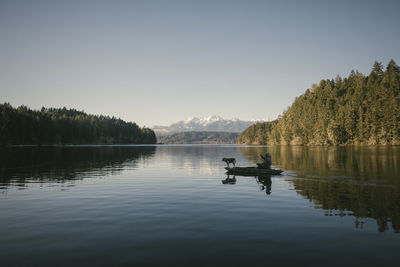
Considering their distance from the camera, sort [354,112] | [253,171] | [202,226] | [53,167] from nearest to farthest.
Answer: [202,226]
[253,171]
[53,167]
[354,112]

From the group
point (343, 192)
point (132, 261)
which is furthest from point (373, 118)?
point (132, 261)

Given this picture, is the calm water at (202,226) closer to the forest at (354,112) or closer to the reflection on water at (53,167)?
the reflection on water at (53,167)

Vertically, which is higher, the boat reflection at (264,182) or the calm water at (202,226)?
the calm water at (202,226)

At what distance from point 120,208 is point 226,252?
9883 millimetres

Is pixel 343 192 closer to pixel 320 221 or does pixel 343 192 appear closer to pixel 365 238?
pixel 320 221

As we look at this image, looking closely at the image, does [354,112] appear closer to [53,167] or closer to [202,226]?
[53,167]

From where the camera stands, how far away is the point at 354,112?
146 metres

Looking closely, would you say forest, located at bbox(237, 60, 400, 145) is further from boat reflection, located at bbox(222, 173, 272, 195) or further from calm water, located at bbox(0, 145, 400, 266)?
calm water, located at bbox(0, 145, 400, 266)

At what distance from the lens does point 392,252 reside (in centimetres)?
1033

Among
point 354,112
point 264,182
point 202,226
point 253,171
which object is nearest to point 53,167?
point 253,171

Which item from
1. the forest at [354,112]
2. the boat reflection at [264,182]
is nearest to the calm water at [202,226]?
the boat reflection at [264,182]

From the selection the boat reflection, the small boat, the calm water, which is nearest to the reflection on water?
the calm water

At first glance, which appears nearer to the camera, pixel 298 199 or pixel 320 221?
pixel 320 221

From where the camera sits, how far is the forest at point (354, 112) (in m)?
127
